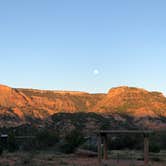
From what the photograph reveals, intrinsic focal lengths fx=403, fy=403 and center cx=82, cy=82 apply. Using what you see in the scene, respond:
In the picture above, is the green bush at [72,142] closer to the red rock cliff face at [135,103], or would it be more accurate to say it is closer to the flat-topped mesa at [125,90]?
the red rock cliff face at [135,103]

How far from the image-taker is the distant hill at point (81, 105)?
100875 millimetres

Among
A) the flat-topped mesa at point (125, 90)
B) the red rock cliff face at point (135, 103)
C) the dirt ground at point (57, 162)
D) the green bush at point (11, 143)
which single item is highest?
the flat-topped mesa at point (125, 90)

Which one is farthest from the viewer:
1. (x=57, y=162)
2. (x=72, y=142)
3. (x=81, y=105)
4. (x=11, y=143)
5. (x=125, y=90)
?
(x=81, y=105)

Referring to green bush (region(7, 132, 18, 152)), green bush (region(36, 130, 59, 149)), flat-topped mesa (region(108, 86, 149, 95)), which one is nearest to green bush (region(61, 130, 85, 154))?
green bush (region(7, 132, 18, 152))

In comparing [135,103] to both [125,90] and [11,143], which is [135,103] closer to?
[125,90]

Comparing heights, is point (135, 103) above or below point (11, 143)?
above

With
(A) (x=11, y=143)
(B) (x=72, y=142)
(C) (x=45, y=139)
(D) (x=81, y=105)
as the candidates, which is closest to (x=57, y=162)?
(B) (x=72, y=142)

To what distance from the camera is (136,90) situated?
127 meters

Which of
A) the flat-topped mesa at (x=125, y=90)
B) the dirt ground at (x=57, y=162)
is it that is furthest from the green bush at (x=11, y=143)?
the flat-topped mesa at (x=125, y=90)

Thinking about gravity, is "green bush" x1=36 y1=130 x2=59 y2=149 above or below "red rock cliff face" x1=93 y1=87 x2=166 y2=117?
below

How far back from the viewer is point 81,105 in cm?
14988

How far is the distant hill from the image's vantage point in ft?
331

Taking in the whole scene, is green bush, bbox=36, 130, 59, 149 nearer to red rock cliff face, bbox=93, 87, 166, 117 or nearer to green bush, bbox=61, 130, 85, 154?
green bush, bbox=61, 130, 85, 154

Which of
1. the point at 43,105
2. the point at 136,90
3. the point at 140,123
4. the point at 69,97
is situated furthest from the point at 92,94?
the point at 140,123
